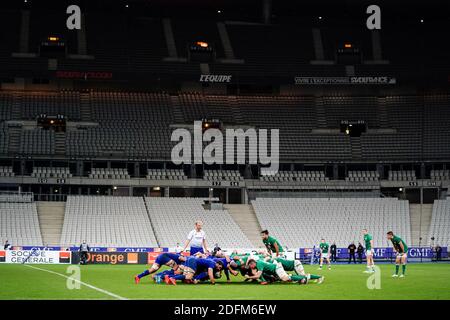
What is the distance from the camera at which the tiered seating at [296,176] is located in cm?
6631

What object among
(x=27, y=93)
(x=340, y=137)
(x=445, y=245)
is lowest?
(x=445, y=245)

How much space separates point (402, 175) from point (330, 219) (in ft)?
29.6

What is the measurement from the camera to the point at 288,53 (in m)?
67.6

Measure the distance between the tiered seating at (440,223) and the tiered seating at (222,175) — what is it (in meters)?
17.0

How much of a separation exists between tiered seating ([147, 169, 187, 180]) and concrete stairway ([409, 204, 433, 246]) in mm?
20116

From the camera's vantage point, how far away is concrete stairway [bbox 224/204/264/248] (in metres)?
60.1

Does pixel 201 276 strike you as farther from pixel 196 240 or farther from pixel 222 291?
pixel 222 291

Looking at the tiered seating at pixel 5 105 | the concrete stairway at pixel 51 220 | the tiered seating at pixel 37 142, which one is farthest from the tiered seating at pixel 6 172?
the tiered seating at pixel 5 105

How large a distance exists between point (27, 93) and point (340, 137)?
29.2 m

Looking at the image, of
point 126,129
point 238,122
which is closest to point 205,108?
point 238,122

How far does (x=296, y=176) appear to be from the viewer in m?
66.8
